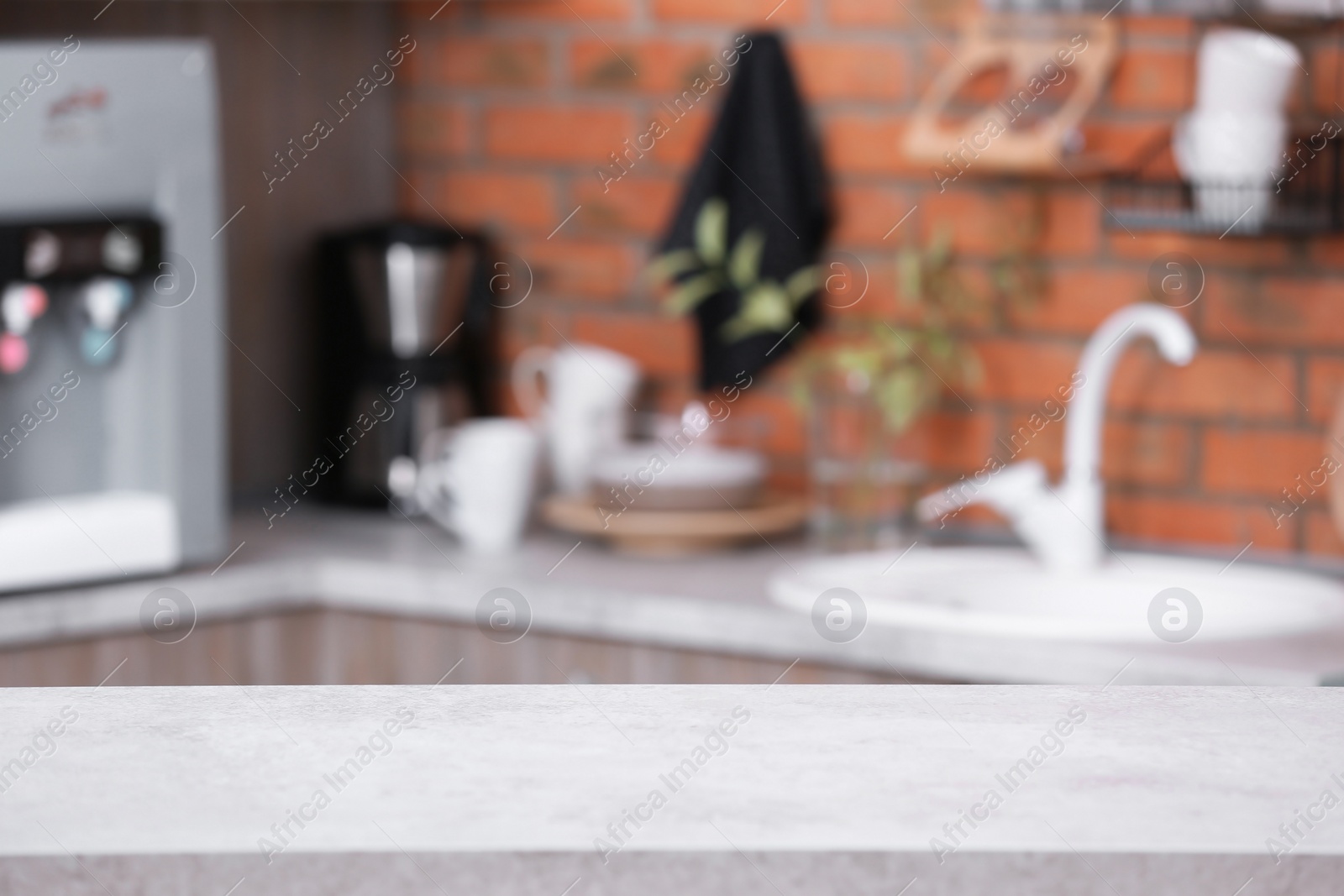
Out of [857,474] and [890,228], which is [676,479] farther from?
[890,228]

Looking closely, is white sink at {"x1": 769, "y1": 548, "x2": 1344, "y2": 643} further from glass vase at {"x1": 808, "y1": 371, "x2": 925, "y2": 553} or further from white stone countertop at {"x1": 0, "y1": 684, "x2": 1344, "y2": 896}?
white stone countertop at {"x1": 0, "y1": 684, "x2": 1344, "y2": 896}

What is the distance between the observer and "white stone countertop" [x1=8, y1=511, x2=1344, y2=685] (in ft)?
4.99

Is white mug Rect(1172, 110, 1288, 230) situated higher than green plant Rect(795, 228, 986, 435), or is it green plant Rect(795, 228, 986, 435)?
white mug Rect(1172, 110, 1288, 230)

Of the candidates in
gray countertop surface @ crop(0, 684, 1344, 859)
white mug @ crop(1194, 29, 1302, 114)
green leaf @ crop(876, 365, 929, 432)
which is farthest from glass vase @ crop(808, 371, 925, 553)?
Result: gray countertop surface @ crop(0, 684, 1344, 859)

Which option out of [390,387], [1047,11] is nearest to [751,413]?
[390,387]

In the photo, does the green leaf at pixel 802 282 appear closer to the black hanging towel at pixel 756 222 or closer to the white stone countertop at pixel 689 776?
the black hanging towel at pixel 756 222

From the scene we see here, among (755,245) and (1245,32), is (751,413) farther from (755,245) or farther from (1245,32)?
(1245,32)

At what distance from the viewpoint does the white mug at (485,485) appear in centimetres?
201

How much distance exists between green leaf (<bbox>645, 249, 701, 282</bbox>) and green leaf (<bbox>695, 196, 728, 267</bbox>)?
0.04ft

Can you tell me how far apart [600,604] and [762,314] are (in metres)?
0.49

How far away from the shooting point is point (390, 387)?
220cm

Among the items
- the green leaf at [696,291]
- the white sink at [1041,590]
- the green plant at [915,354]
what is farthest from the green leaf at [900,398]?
the green leaf at [696,291]

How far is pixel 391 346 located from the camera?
2.21 m

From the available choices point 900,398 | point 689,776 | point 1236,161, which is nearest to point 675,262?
point 900,398
